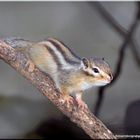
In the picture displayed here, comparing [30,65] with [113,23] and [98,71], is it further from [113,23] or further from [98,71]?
[113,23]

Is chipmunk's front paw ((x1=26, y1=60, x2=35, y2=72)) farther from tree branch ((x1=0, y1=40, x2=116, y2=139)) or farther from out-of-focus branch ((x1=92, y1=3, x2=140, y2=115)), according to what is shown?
out-of-focus branch ((x1=92, y1=3, x2=140, y2=115))

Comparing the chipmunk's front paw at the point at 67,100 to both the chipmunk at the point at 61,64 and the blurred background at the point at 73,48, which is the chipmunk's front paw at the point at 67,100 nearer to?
the chipmunk at the point at 61,64

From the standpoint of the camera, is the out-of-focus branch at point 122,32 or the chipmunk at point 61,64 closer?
the chipmunk at point 61,64

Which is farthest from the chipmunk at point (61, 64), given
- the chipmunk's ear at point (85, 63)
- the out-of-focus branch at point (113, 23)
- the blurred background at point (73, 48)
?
the out-of-focus branch at point (113, 23)

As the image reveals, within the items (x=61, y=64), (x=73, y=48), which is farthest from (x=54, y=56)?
(x=73, y=48)

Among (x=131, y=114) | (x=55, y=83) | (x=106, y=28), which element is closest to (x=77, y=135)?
(x=131, y=114)

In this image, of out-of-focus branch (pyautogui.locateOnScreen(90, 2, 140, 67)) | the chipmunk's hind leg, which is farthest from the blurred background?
the chipmunk's hind leg
